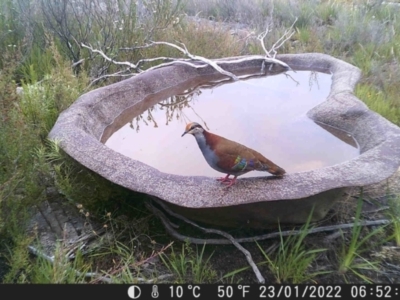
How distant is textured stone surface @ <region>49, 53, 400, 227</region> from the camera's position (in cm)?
179

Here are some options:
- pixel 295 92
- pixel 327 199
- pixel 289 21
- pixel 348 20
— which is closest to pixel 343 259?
pixel 327 199

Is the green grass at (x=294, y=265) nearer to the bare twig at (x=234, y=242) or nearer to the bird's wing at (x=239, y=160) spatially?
the bare twig at (x=234, y=242)

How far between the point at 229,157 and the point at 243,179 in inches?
4.9

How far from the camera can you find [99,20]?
14.4 ft

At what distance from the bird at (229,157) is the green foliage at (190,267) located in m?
0.41

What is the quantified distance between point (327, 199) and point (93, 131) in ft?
4.83

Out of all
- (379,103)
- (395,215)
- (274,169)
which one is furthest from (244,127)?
(379,103)

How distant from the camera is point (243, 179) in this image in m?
1.93

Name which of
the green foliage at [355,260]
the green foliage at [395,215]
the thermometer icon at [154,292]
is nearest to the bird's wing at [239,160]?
the green foliage at [355,260]

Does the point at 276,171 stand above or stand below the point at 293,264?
above

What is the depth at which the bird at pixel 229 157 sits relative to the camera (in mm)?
1921

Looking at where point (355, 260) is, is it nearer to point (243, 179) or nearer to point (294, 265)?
point (294, 265)

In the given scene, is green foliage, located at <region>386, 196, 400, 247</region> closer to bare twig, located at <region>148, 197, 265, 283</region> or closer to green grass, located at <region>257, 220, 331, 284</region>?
green grass, located at <region>257, 220, 331, 284</region>

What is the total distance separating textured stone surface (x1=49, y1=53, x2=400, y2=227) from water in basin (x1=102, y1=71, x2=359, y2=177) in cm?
13
